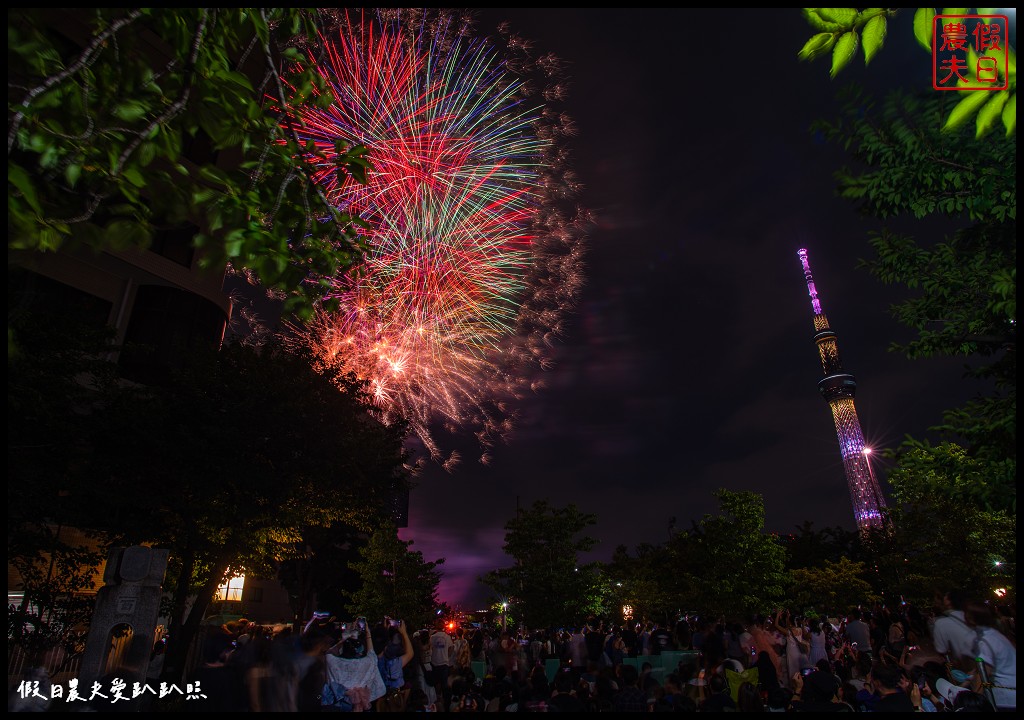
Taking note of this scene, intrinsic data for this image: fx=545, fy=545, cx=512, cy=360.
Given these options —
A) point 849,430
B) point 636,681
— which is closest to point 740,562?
point 636,681

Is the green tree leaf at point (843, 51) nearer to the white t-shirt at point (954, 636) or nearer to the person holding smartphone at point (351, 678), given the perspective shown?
the white t-shirt at point (954, 636)

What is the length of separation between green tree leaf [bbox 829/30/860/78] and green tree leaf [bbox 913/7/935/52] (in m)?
0.31

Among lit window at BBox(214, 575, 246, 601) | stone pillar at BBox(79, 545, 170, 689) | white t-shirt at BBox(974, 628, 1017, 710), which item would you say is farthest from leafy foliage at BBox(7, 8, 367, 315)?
lit window at BBox(214, 575, 246, 601)

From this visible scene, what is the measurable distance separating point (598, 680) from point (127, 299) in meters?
32.0

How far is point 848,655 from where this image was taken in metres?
14.1

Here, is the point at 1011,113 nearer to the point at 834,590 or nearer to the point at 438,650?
the point at 438,650

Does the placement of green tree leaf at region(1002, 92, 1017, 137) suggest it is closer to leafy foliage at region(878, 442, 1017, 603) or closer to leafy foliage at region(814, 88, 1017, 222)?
leafy foliage at region(814, 88, 1017, 222)

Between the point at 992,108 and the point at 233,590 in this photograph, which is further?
the point at 233,590

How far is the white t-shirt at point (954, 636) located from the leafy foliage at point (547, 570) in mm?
29692

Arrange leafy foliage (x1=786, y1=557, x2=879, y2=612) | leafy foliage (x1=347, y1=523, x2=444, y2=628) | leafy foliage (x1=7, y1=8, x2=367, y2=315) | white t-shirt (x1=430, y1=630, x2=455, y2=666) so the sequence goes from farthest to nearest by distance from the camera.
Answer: leafy foliage (x1=786, y1=557, x2=879, y2=612) < leafy foliage (x1=347, y1=523, x2=444, y2=628) < white t-shirt (x1=430, y1=630, x2=455, y2=666) < leafy foliage (x1=7, y1=8, x2=367, y2=315)

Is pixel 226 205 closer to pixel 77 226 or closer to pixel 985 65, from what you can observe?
pixel 77 226

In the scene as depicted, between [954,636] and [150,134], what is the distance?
10094 mm

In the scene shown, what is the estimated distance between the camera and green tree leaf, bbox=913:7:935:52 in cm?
301

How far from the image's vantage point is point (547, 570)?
35.8 metres
